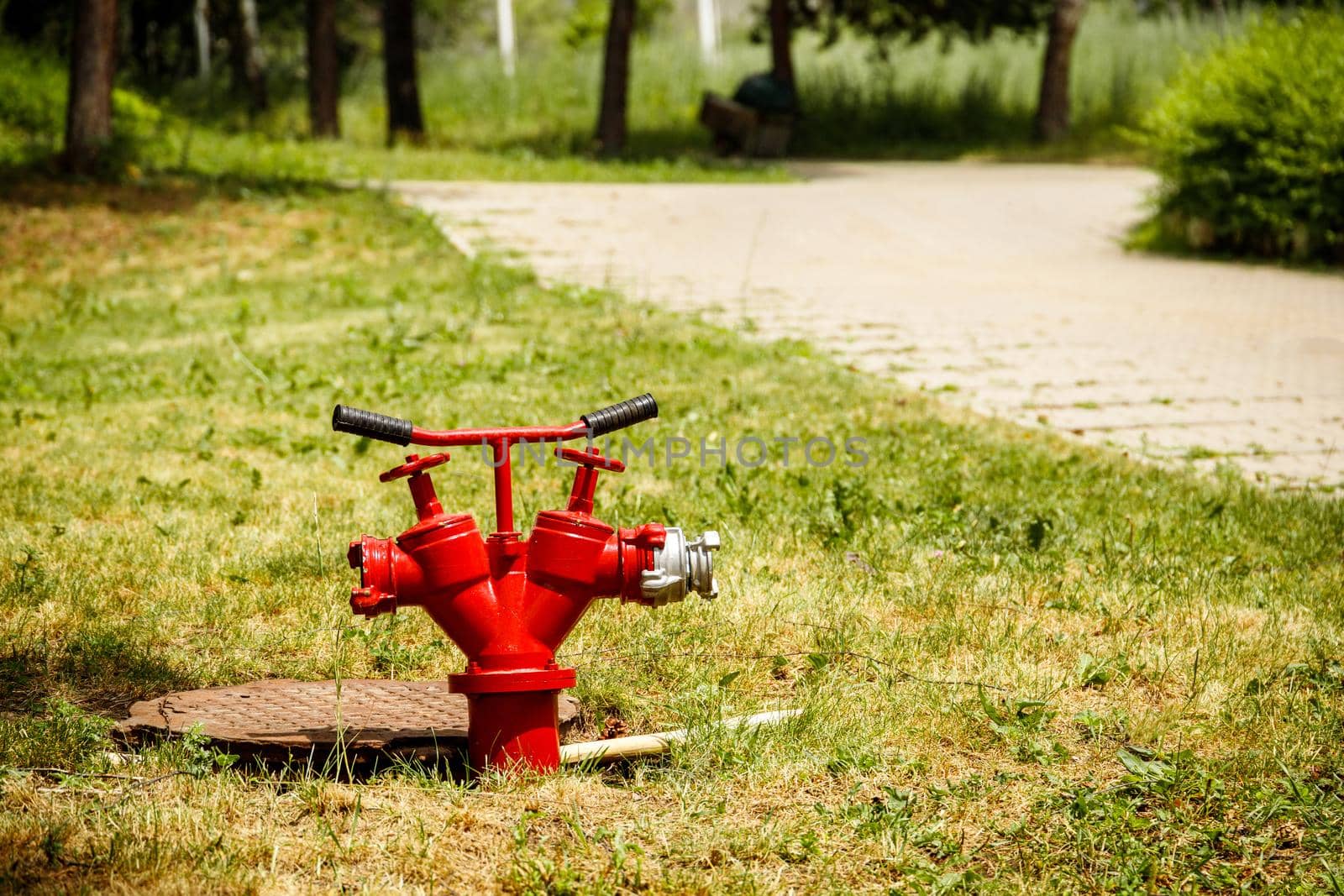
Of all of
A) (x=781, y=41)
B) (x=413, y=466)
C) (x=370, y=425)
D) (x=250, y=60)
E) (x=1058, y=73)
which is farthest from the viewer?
(x=250, y=60)

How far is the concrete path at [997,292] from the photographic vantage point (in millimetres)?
6469

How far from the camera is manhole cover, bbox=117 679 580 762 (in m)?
2.74

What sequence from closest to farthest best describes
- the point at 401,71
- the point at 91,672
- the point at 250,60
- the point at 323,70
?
the point at 91,672
the point at 323,70
the point at 401,71
the point at 250,60

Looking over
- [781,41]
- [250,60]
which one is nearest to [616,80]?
[781,41]

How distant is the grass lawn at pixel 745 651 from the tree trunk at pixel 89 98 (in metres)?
7.01

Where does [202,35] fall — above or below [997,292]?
above

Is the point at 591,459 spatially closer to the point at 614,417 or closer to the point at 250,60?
the point at 614,417

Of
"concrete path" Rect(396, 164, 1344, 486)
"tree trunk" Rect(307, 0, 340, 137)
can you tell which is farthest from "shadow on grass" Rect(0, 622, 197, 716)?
"tree trunk" Rect(307, 0, 340, 137)

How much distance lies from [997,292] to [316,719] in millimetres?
8081

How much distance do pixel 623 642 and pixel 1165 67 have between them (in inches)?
974

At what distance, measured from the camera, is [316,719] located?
2875mm

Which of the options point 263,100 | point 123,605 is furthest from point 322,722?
point 263,100

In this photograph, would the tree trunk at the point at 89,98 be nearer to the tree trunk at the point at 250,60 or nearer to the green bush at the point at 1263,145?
the tree trunk at the point at 250,60

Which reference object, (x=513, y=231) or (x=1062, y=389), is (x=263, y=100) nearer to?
(x=513, y=231)
